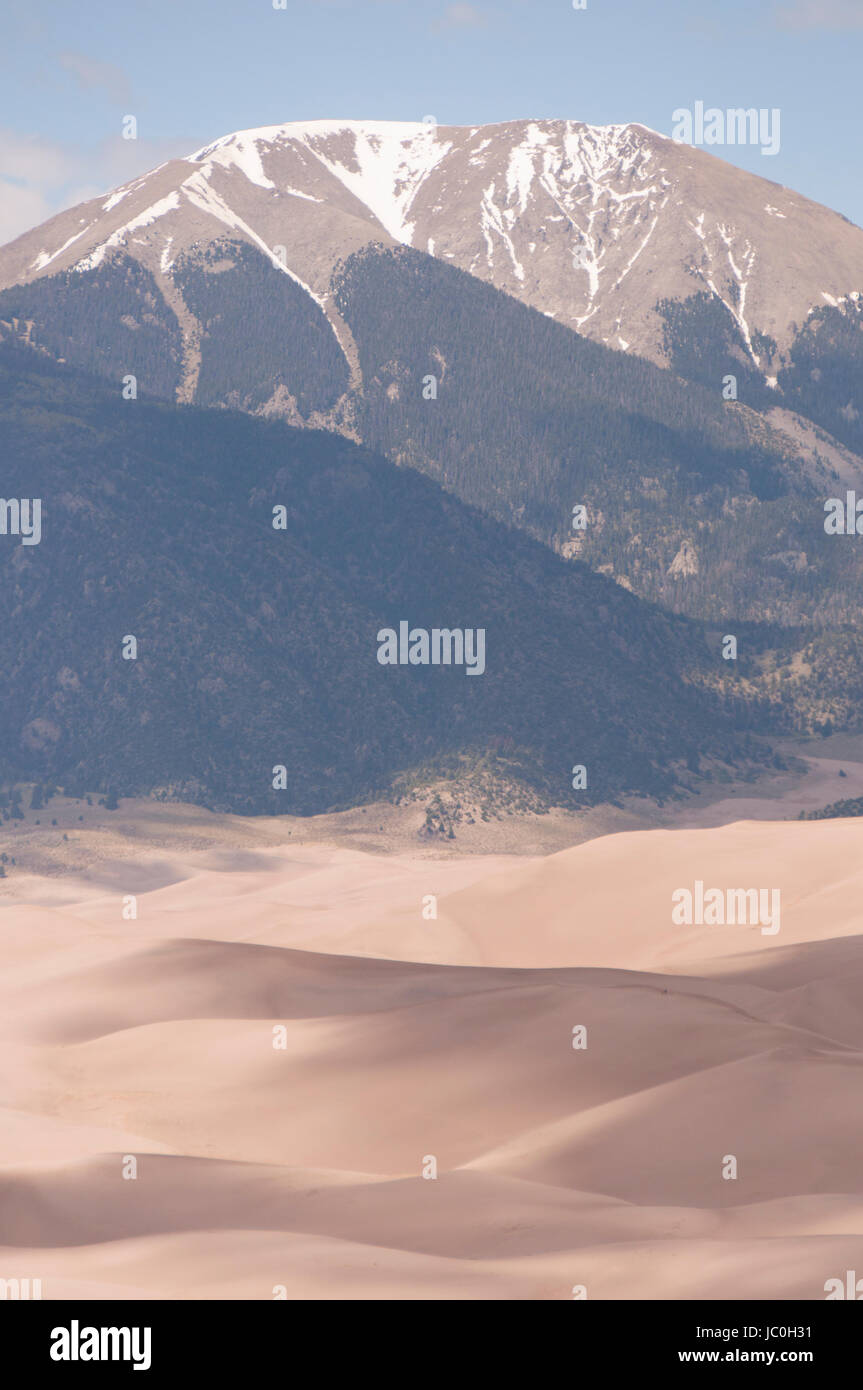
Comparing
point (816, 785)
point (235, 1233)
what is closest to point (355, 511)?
point (816, 785)

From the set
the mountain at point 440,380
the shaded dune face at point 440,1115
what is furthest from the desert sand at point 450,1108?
the mountain at point 440,380

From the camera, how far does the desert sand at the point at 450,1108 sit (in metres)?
11.6

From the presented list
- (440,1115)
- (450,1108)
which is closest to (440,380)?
(450,1108)

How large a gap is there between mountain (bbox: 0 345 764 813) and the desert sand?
4720 centimetres

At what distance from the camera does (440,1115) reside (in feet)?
61.0

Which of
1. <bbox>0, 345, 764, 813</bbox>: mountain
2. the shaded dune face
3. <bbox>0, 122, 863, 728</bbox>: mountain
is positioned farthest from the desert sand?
<bbox>0, 122, 863, 728</bbox>: mountain

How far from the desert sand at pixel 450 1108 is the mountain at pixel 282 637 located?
47.2 meters

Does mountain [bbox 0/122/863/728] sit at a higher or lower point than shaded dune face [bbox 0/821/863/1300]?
higher

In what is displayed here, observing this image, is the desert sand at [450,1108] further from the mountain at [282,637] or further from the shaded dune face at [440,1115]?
the mountain at [282,637]

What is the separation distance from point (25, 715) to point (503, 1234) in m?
80.1

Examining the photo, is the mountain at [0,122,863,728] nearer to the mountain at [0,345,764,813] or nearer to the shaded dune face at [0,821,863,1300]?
the mountain at [0,345,764,813]

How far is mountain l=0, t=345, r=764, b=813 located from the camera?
85.3 m

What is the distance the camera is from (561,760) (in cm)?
8644

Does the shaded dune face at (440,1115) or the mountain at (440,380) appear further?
the mountain at (440,380)
